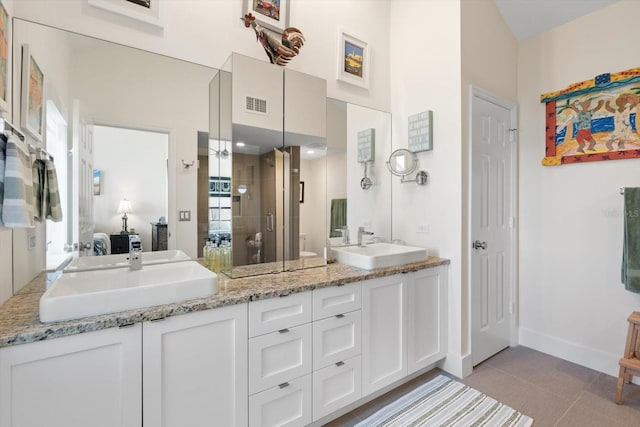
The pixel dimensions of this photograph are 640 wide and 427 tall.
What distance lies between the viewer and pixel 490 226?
2623 mm

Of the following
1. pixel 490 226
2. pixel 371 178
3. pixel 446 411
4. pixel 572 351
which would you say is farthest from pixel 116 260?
pixel 572 351

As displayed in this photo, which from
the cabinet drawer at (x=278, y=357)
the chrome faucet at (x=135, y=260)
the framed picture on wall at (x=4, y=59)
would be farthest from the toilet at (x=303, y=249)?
the framed picture on wall at (x=4, y=59)

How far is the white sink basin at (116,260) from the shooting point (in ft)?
5.12

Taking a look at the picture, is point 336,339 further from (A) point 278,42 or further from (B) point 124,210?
(A) point 278,42

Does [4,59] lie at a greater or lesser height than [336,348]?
greater

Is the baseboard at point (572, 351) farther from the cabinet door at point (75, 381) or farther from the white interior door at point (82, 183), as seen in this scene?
the white interior door at point (82, 183)

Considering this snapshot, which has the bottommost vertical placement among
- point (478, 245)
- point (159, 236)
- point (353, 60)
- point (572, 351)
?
point (572, 351)

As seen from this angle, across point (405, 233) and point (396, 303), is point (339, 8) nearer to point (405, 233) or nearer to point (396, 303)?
point (405, 233)

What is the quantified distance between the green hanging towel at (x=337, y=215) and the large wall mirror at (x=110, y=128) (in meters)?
1.10

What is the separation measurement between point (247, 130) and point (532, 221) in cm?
266

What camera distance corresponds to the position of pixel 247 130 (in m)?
1.91

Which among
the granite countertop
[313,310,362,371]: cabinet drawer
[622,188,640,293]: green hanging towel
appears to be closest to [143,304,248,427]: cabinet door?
the granite countertop

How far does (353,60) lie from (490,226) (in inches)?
73.1

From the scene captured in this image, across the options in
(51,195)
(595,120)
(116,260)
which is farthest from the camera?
(595,120)
